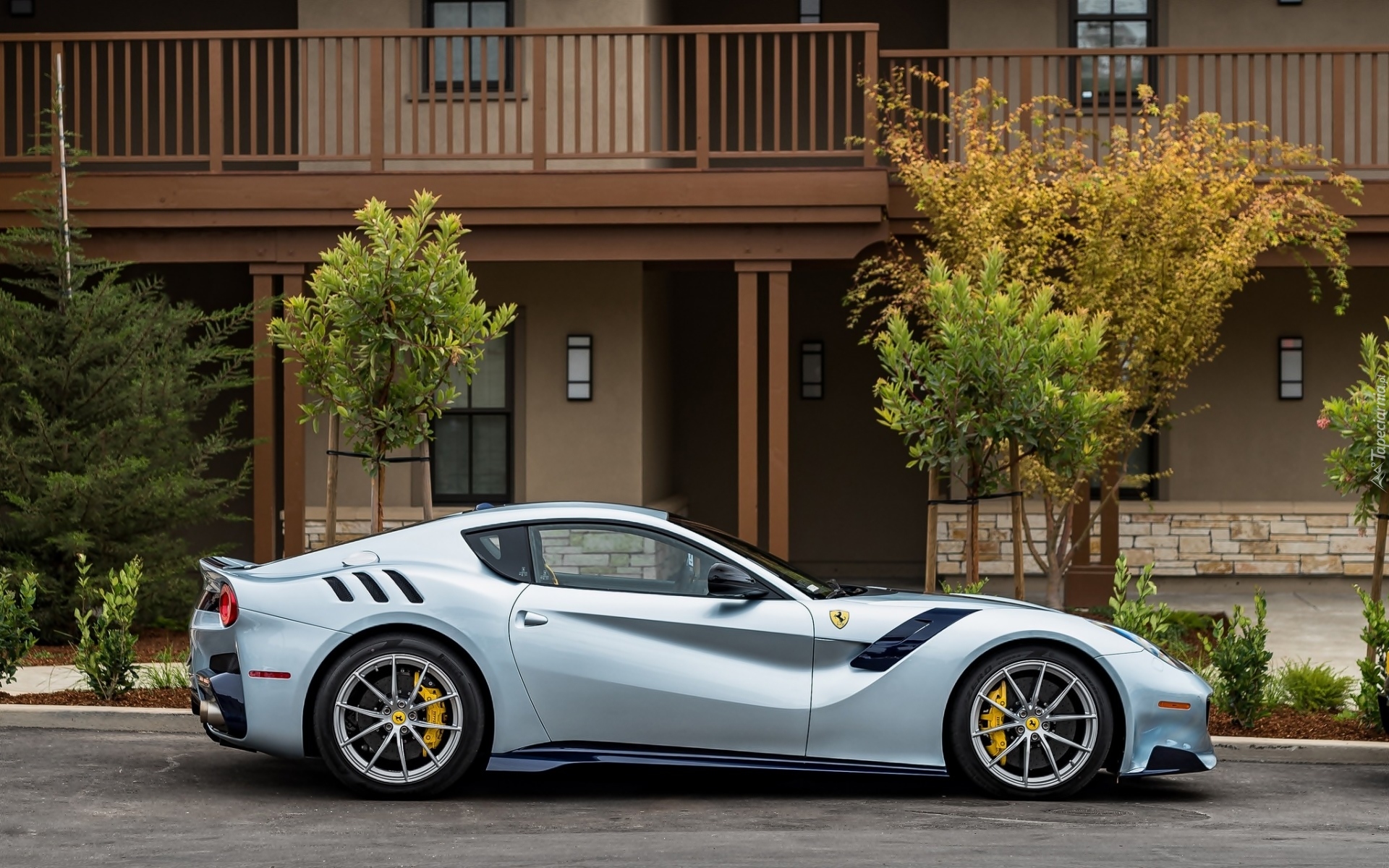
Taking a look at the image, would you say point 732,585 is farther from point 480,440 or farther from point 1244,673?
point 480,440

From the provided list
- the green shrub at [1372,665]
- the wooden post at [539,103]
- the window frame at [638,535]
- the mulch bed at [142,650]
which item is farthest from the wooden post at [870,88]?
the window frame at [638,535]

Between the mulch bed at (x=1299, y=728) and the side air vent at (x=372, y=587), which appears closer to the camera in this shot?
the side air vent at (x=372, y=587)

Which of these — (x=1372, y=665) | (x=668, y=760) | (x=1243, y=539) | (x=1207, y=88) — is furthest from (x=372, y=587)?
(x=1207, y=88)

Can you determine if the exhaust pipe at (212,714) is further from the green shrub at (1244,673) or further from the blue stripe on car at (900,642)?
the green shrub at (1244,673)

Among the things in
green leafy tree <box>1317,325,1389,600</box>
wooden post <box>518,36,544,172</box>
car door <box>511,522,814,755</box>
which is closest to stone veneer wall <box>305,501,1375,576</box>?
wooden post <box>518,36,544,172</box>

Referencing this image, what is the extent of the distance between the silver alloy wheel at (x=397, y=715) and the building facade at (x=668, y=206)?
607 centimetres

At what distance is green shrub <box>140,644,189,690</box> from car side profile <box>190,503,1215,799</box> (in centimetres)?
261

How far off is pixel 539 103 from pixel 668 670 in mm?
7226

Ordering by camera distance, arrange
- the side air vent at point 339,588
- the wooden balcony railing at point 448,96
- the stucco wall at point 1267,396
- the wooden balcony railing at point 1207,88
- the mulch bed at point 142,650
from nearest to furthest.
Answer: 1. the side air vent at point 339,588
2. the mulch bed at point 142,650
3. the wooden balcony railing at point 448,96
4. the wooden balcony railing at point 1207,88
5. the stucco wall at point 1267,396

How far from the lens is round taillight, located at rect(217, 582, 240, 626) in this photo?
6.90 meters

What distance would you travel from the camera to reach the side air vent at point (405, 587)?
22.5 feet

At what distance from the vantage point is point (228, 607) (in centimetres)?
692

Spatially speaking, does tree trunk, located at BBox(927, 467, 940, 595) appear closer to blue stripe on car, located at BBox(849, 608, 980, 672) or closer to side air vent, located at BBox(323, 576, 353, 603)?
blue stripe on car, located at BBox(849, 608, 980, 672)

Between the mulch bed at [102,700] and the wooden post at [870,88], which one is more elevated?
the wooden post at [870,88]
